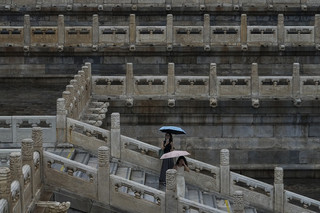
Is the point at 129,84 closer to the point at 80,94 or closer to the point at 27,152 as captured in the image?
the point at 80,94

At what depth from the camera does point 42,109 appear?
33656mm

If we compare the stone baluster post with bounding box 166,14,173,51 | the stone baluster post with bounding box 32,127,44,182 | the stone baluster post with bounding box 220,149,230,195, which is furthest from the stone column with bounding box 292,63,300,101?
the stone baluster post with bounding box 32,127,44,182

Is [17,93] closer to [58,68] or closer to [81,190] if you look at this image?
[58,68]

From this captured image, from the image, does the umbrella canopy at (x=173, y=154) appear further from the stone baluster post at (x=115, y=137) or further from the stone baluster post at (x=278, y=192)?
the stone baluster post at (x=278, y=192)

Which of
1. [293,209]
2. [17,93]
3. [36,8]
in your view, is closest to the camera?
[293,209]

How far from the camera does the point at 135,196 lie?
2450 centimetres

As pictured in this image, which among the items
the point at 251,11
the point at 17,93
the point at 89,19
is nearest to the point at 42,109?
the point at 17,93

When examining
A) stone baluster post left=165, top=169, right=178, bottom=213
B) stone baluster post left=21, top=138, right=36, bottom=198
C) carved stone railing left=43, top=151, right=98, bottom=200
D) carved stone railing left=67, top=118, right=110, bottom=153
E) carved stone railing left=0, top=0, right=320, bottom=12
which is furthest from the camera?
carved stone railing left=0, top=0, right=320, bottom=12

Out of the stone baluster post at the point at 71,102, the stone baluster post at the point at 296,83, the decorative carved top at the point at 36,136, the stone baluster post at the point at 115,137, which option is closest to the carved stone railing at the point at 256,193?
the stone baluster post at the point at 115,137

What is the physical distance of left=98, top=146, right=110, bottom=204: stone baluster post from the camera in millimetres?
24141

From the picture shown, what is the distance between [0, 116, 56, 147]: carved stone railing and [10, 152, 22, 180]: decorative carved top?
21.0 ft

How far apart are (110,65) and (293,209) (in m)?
15.1

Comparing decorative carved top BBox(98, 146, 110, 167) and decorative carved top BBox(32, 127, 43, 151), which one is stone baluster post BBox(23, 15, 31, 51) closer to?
decorative carved top BBox(32, 127, 43, 151)

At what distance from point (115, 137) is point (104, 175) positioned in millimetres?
3769
